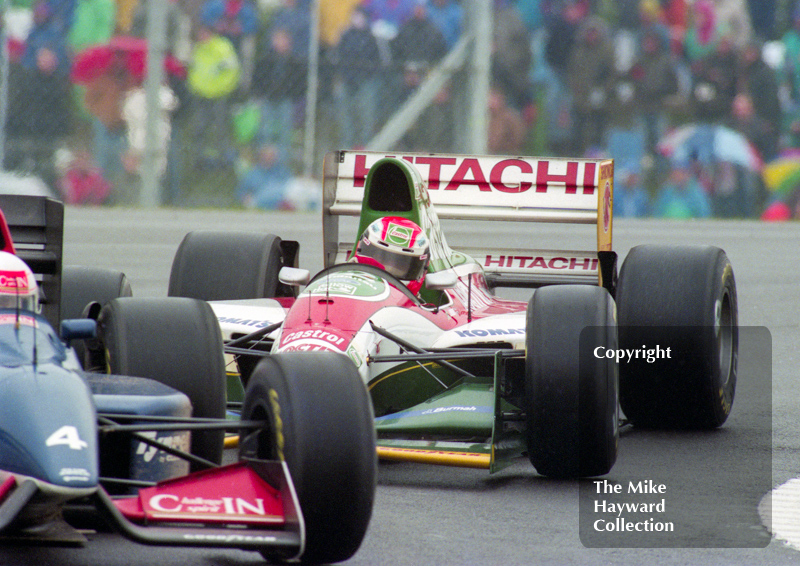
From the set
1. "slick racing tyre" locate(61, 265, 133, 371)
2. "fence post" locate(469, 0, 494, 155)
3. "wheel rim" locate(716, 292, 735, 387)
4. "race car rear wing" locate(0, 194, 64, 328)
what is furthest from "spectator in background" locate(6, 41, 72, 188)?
"wheel rim" locate(716, 292, 735, 387)

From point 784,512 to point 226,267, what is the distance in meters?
3.62

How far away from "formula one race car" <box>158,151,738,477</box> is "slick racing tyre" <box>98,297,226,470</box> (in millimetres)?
685

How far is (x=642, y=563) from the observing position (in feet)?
13.5

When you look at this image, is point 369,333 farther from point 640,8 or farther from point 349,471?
point 640,8

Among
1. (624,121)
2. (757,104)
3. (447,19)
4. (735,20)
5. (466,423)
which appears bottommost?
(466,423)

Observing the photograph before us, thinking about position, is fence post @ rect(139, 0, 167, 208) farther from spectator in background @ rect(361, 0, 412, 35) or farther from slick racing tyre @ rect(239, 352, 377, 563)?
slick racing tyre @ rect(239, 352, 377, 563)

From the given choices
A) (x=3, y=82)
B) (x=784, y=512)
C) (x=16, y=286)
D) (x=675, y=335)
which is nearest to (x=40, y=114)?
(x=3, y=82)

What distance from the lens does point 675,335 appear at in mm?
6387

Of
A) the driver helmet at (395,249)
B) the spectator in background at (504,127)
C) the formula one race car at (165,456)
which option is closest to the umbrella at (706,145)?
the spectator in background at (504,127)

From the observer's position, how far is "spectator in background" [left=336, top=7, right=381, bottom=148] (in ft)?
48.2

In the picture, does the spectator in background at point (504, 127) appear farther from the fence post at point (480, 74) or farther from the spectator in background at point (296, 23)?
the spectator in background at point (296, 23)

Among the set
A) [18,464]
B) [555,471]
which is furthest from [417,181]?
[18,464]

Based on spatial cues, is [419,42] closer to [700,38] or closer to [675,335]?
[700,38]

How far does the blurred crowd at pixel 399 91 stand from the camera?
1441 centimetres
